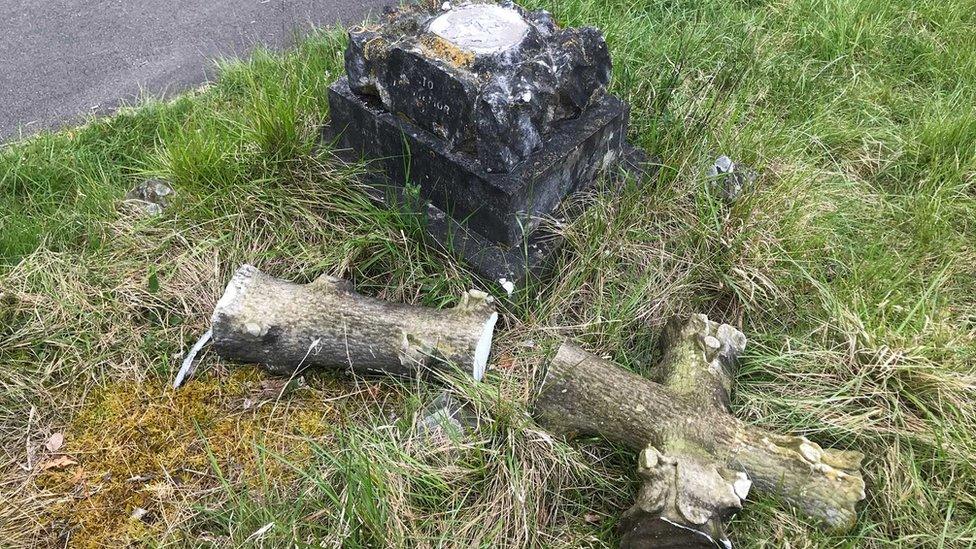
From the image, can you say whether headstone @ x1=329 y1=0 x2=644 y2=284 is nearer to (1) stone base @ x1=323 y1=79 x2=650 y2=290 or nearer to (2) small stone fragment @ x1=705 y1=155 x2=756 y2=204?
(1) stone base @ x1=323 y1=79 x2=650 y2=290

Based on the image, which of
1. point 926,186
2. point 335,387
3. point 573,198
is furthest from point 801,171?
point 335,387

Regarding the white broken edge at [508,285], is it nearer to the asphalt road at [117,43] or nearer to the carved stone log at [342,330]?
the carved stone log at [342,330]

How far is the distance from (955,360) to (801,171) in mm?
1085

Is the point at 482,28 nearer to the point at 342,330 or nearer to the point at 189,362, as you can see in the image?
the point at 342,330

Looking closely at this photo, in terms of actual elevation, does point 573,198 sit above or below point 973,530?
above

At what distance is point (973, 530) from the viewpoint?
1.90 metres

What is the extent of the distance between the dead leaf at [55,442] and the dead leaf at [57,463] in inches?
1.6

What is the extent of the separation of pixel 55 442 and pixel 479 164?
1729 mm

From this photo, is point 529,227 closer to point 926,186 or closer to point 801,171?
point 801,171

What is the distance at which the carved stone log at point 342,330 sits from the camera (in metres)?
2.29

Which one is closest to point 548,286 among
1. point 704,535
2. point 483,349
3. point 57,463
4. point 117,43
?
point 483,349

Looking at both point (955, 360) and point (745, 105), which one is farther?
point (745, 105)

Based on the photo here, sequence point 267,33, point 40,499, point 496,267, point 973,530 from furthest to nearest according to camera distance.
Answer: point 267,33 < point 496,267 < point 40,499 < point 973,530

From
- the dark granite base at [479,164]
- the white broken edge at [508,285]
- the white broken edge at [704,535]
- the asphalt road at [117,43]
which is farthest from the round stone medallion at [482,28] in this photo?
the asphalt road at [117,43]
